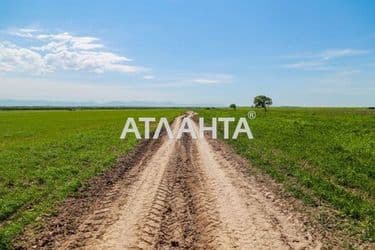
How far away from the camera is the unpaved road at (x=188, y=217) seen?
7816mm

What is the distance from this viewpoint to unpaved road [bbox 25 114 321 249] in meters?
7.82

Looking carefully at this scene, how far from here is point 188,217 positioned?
9398mm

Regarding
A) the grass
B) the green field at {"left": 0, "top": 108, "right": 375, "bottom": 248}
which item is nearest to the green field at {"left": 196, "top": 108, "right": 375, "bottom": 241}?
the green field at {"left": 0, "top": 108, "right": 375, "bottom": 248}

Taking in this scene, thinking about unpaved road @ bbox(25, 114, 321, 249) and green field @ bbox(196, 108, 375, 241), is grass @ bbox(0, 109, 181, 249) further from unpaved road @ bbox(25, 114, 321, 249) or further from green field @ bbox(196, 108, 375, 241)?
green field @ bbox(196, 108, 375, 241)

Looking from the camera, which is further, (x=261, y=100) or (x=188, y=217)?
(x=261, y=100)

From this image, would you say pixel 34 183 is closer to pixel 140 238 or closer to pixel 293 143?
pixel 140 238

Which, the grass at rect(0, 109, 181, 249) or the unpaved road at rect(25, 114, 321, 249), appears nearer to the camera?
the unpaved road at rect(25, 114, 321, 249)

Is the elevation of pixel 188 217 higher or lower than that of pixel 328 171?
lower

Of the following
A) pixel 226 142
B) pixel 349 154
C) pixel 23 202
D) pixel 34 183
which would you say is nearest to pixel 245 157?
pixel 349 154

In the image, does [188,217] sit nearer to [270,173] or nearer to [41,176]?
[270,173]

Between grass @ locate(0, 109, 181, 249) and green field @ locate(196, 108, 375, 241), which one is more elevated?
green field @ locate(196, 108, 375, 241)

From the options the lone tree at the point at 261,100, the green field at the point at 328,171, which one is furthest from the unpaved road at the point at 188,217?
the lone tree at the point at 261,100

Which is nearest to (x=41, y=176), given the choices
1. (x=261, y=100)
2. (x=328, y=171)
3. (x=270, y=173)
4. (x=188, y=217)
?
(x=188, y=217)

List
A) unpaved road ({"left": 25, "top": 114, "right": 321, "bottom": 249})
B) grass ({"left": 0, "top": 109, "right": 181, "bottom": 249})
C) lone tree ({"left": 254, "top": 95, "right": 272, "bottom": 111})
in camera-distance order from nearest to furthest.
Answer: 1. unpaved road ({"left": 25, "top": 114, "right": 321, "bottom": 249})
2. grass ({"left": 0, "top": 109, "right": 181, "bottom": 249})
3. lone tree ({"left": 254, "top": 95, "right": 272, "bottom": 111})
